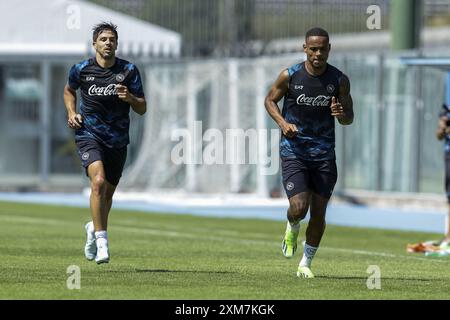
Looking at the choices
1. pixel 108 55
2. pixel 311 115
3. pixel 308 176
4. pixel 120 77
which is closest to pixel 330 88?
pixel 311 115

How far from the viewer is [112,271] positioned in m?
13.7

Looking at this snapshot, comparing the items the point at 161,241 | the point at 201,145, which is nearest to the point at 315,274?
the point at 161,241

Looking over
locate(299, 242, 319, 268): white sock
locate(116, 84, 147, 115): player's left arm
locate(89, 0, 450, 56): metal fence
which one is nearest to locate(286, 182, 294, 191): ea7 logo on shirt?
locate(299, 242, 319, 268): white sock

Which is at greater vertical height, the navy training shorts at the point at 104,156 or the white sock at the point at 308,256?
the navy training shorts at the point at 104,156

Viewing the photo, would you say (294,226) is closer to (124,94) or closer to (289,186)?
(289,186)

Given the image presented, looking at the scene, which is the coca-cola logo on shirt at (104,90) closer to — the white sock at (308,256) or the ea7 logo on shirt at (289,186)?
the ea7 logo on shirt at (289,186)

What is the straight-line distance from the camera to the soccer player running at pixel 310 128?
13.4m

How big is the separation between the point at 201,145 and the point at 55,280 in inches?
786

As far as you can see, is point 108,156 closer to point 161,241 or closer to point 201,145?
point 161,241

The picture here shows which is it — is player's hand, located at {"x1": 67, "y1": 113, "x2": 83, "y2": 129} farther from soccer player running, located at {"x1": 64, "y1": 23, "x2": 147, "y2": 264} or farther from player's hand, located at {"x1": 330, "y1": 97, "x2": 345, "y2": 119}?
player's hand, located at {"x1": 330, "y1": 97, "x2": 345, "y2": 119}

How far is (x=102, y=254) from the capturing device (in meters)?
13.6

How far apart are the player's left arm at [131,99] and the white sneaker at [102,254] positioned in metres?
1.40

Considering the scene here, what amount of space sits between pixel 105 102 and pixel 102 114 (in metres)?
0.13

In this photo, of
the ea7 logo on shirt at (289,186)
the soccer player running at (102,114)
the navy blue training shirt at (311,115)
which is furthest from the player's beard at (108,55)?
the ea7 logo on shirt at (289,186)
